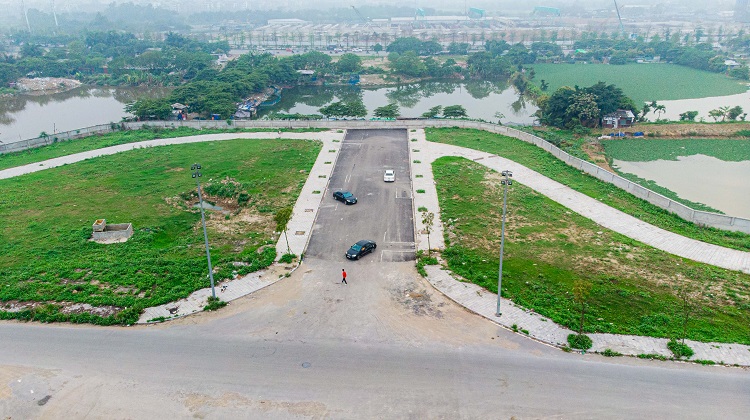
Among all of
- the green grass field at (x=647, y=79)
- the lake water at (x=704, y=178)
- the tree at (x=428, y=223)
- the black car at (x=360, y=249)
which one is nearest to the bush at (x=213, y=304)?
the black car at (x=360, y=249)

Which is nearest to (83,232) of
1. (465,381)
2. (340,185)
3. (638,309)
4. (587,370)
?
(340,185)

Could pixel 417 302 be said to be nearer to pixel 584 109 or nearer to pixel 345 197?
pixel 345 197

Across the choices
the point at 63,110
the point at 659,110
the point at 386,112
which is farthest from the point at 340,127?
the point at 63,110

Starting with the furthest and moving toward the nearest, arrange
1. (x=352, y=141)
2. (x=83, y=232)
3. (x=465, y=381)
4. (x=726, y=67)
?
(x=726, y=67) → (x=352, y=141) → (x=83, y=232) → (x=465, y=381)

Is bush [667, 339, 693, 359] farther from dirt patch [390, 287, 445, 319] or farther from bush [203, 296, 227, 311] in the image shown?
bush [203, 296, 227, 311]

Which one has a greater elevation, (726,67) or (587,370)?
(726,67)

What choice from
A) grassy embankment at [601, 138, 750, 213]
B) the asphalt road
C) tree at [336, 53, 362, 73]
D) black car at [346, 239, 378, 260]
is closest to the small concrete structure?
the asphalt road

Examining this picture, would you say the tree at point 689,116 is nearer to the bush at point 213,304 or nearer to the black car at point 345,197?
the black car at point 345,197

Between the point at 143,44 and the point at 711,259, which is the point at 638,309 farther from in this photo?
the point at 143,44
